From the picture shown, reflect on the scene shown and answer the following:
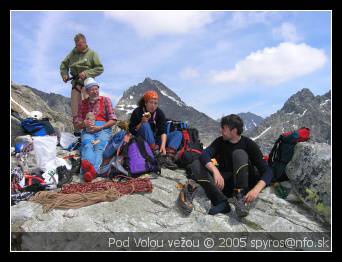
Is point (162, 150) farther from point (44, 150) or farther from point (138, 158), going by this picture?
point (44, 150)

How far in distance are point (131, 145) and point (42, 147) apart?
8.15 ft

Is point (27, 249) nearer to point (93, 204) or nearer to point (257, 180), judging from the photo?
point (93, 204)

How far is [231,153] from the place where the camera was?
7.89m

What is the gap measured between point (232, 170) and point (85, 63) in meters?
6.26

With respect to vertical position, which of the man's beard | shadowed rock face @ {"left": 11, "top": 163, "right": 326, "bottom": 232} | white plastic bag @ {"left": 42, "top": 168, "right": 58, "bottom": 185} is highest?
the man's beard

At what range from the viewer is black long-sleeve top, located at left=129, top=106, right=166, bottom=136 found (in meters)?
9.94

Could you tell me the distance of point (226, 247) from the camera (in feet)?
21.8

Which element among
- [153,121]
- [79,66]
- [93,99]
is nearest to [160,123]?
[153,121]

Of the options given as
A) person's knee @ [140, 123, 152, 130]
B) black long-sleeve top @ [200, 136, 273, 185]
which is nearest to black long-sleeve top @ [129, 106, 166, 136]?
person's knee @ [140, 123, 152, 130]

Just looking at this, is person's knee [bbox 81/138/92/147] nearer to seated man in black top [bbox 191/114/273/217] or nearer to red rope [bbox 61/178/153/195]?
red rope [bbox 61/178/153/195]

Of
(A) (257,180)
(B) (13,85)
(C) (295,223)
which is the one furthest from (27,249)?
(B) (13,85)

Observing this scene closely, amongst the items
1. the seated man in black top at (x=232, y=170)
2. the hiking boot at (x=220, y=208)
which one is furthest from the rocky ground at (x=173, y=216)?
the seated man in black top at (x=232, y=170)

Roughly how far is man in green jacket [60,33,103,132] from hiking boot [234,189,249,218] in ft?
20.2

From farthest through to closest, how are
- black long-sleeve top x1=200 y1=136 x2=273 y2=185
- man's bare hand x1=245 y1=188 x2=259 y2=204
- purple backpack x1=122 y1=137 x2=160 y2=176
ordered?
purple backpack x1=122 y1=137 x2=160 y2=176, black long-sleeve top x1=200 y1=136 x2=273 y2=185, man's bare hand x1=245 y1=188 x2=259 y2=204
